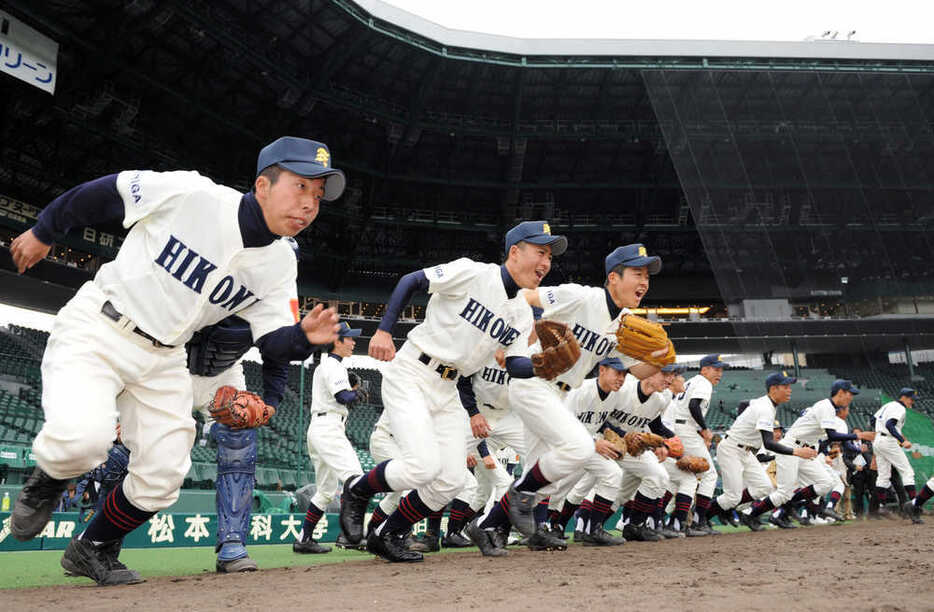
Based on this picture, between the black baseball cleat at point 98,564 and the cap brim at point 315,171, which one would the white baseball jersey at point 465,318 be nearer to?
the cap brim at point 315,171

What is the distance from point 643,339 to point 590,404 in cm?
214

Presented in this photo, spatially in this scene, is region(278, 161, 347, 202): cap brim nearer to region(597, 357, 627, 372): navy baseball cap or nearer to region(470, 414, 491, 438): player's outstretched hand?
region(470, 414, 491, 438): player's outstretched hand

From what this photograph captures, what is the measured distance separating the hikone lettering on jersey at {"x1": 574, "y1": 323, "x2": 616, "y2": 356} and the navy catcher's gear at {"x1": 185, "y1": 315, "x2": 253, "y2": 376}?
286 centimetres

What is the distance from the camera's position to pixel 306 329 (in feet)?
9.83

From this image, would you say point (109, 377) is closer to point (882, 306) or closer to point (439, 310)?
point (439, 310)

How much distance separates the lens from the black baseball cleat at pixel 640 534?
7.43 metres

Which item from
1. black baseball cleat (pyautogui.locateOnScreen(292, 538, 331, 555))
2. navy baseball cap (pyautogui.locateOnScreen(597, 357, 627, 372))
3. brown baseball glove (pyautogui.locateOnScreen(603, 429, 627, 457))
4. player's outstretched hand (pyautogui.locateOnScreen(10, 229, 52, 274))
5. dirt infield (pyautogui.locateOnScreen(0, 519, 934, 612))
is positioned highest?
player's outstretched hand (pyautogui.locateOnScreen(10, 229, 52, 274))

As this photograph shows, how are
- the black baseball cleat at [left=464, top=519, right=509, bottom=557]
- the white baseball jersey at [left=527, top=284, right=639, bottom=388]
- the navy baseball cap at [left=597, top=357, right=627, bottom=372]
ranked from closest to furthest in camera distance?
the black baseball cleat at [left=464, top=519, right=509, bottom=557]
the white baseball jersey at [left=527, top=284, right=639, bottom=388]
the navy baseball cap at [left=597, top=357, right=627, bottom=372]

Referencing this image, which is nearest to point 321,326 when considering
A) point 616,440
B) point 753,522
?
point 616,440

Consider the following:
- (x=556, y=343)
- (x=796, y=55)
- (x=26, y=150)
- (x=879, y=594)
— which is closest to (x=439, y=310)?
(x=556, y=343)

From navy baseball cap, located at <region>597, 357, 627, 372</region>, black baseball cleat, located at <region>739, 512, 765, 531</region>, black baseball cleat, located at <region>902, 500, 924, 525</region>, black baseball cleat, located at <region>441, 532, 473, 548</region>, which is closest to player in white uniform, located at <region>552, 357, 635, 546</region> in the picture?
navy baseball cap, located at <region>597, 357, 627, 372</region>

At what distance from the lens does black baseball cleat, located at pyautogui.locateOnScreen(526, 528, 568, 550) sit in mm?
5793

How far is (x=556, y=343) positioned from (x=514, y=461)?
620 cm

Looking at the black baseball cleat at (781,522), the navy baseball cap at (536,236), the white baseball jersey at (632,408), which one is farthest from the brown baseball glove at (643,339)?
the black baseball cleat at (781,522)
